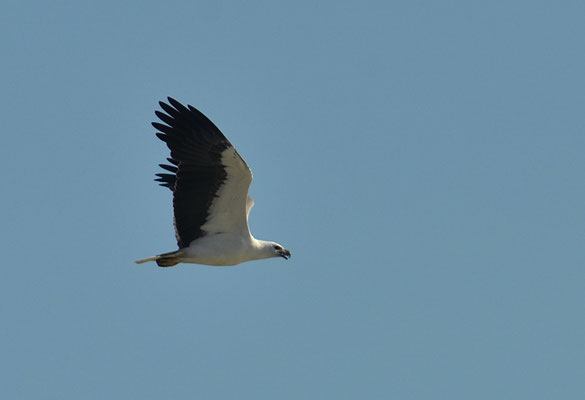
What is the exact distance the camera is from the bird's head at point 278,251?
24.0 metres

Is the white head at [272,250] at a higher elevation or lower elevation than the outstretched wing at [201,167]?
lower

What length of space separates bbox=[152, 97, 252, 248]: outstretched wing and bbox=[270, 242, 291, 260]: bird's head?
49.2 inches

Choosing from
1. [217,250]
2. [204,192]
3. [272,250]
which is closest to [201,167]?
[204,192]

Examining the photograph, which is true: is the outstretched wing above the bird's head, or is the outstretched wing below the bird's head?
above

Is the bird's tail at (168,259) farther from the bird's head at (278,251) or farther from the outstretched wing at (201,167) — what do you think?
the bird's head at (278,251)

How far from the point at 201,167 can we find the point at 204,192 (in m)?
0.48

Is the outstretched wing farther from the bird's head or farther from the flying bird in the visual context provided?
the bird's head

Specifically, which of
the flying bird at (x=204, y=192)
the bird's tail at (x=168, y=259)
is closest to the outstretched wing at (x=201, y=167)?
the flying bird at (x=204, y=192)

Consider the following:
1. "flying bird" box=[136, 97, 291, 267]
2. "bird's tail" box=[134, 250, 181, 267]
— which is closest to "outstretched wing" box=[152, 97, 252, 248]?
"flying bird" box=[136, 97, 291, 267]

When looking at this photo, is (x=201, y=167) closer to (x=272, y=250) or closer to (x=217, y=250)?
(x=217, y=250)

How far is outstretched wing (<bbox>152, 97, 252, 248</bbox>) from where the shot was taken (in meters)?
22.4

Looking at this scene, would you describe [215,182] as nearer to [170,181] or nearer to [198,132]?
[198,132]

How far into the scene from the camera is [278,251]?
2409cm

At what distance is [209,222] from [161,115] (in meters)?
2.14
